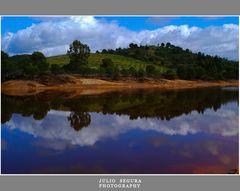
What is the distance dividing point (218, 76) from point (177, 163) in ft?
284

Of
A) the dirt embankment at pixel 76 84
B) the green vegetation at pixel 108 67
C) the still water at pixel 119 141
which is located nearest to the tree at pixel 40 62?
the green vegetation at pixel 108 67

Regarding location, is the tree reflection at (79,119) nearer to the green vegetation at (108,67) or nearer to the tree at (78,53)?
the green vegetation at (108,67)

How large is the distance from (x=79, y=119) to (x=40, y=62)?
41384mm

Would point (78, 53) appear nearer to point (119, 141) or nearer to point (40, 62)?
point (40, 62)

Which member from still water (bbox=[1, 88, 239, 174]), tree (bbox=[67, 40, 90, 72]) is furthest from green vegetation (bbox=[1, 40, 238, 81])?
still water (bbox=[1, 88, 239, 174])

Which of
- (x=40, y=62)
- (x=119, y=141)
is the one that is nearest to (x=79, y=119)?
(x=119, y=141)

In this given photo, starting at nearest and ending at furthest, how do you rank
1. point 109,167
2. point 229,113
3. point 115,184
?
1. point 115,184
2. point 109,167
3. point 229,113

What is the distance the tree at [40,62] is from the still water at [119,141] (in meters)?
35.0

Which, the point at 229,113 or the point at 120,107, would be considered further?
Result: the point at 120,107

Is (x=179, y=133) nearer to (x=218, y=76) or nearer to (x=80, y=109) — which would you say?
(x=80, y=109)

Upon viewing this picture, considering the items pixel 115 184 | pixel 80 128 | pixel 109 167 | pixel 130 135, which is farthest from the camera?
pixel 80 128

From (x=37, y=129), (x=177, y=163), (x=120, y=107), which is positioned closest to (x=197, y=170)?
(x=177, y=163)

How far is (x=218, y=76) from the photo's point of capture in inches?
3829

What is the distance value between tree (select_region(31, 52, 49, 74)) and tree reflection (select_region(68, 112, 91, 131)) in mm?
37486
